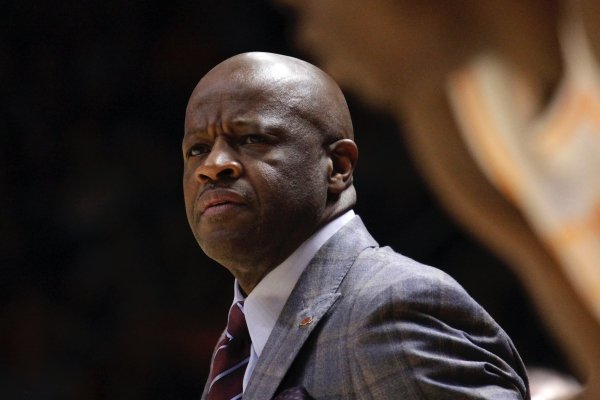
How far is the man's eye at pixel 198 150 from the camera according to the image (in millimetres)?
1613

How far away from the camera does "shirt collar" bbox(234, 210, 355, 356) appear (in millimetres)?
1586

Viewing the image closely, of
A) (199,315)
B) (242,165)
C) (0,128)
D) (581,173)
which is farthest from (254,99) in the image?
(0,128)

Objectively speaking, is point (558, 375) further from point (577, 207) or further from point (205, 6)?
point (205, 6)

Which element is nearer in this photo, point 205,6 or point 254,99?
point 254,99

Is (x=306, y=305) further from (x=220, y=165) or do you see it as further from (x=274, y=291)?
(x=220, y=165)

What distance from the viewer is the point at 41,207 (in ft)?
14.7

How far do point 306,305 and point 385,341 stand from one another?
17cm

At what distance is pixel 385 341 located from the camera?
1409 mm

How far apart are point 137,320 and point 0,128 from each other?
0.91 m

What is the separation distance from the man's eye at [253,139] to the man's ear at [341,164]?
116mm

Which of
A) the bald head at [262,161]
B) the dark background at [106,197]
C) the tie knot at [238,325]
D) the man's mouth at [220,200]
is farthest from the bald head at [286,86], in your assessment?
the dark background at [106,197]

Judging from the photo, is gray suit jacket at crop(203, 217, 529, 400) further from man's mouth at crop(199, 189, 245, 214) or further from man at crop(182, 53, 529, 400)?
man's mouth at crop(199, 189, 245, 214)

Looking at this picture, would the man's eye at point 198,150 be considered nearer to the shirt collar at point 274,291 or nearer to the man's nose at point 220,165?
the man's nose at point 220,165

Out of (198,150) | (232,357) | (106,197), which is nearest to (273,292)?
(232,357)
